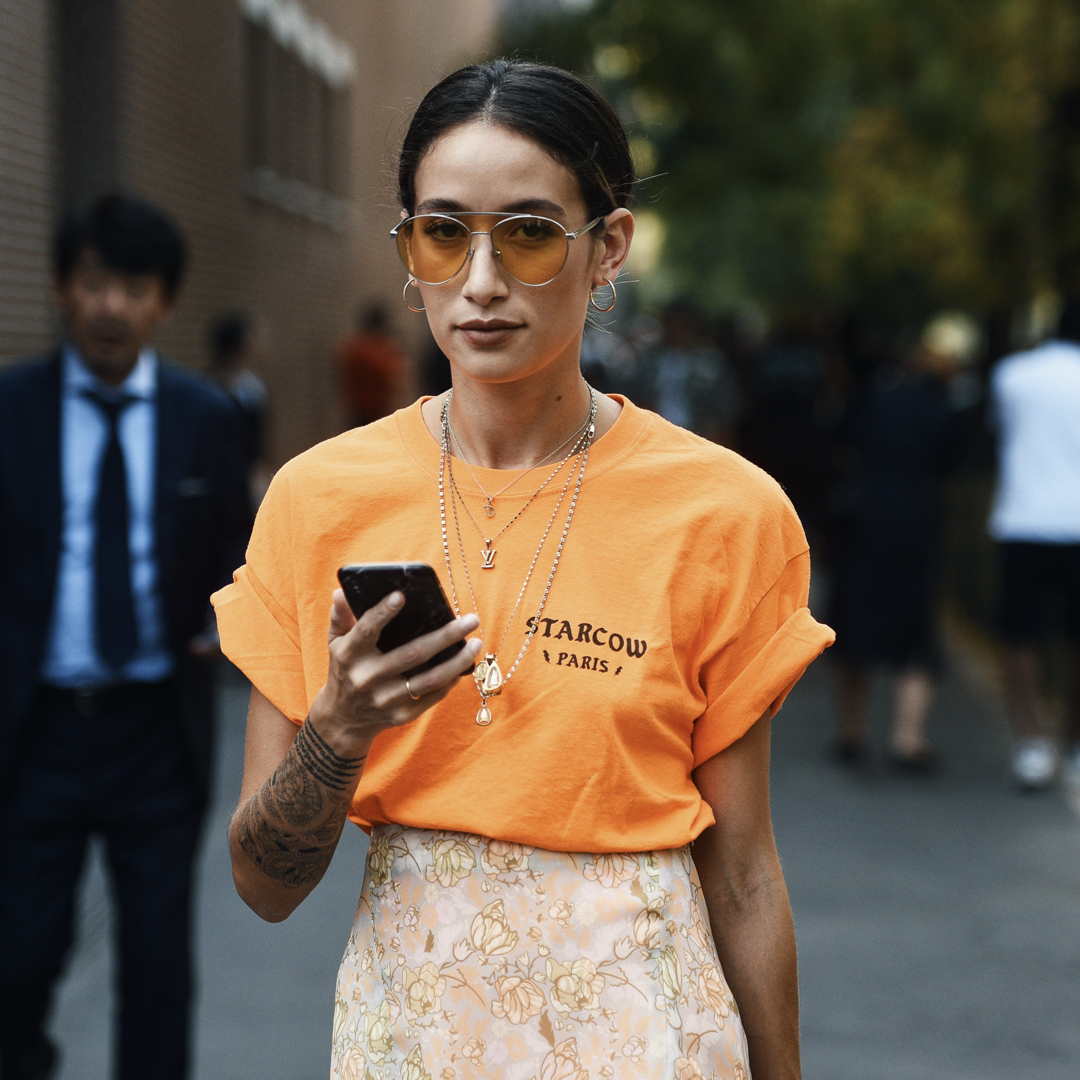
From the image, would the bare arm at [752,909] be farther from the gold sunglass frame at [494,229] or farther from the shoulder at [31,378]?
the shoulder at [31,378]

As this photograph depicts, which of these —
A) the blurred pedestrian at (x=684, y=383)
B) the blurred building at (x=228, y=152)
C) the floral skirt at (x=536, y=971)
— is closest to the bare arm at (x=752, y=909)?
the floral skirt at (x=536, y=971)

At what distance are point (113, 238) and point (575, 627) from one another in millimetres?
2468

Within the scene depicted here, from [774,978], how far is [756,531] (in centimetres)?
55

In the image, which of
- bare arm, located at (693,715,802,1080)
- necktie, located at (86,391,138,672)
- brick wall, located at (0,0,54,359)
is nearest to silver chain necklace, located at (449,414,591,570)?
bare arm, located at (693,715,802,1080)

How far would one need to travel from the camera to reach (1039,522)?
7.56 m

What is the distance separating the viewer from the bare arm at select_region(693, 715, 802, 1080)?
1961 mm

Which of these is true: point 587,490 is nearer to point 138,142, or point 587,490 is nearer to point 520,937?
point 520,937

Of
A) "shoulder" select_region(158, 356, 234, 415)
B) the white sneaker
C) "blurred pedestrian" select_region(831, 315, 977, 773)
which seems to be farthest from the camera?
"blurred pedestrian" select_region(831, 315, 977, 773)

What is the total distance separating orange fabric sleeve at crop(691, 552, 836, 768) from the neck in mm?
340

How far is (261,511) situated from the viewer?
6.47 feet

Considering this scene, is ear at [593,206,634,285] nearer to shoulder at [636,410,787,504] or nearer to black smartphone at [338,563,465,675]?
shoulder at [636,410,787,504]

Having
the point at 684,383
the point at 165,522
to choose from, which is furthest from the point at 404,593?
the point at 684,383

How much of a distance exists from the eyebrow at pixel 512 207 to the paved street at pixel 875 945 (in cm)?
311

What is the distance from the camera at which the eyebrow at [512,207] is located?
72.7 inches
